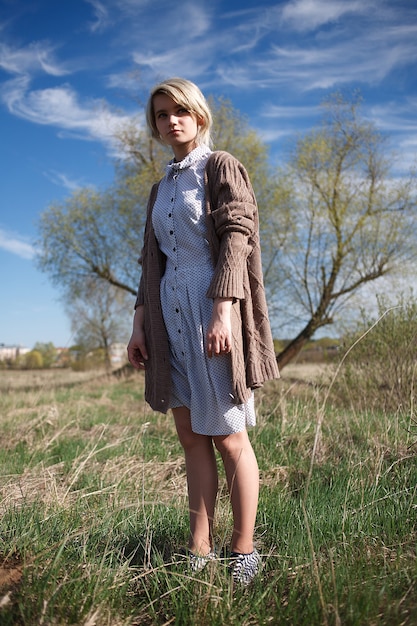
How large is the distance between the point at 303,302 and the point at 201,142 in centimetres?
1378

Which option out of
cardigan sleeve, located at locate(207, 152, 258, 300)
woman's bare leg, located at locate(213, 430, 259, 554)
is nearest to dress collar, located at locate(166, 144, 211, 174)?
cardigan sleeve, located at locate(207, 152, 258, 300)

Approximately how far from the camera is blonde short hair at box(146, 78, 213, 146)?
2.36 meters

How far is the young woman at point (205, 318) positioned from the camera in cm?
218

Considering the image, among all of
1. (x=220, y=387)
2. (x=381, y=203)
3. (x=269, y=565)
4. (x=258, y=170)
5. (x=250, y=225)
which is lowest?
(x=269, y=565)

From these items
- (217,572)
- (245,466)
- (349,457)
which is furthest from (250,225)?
(349,457)

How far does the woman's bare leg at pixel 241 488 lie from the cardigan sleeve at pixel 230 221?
0.54m

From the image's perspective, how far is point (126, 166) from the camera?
18516 millimetres

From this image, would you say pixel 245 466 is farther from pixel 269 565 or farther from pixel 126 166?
pixel 126 166

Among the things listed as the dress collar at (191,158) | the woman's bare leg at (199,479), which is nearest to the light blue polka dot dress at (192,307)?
the dress collar at (191,158)

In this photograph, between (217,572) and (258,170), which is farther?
(258,170)

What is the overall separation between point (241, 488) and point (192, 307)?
678 mm

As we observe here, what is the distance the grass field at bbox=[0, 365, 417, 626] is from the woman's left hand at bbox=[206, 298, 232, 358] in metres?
0.40

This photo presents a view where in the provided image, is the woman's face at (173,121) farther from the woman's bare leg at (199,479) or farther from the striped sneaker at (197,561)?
the striped sneaker at (197,561)

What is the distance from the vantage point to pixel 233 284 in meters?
2.12
